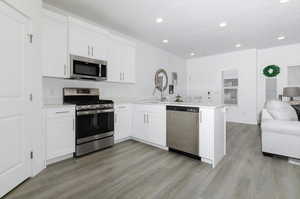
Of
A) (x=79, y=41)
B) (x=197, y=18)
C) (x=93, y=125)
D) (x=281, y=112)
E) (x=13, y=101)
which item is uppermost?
(x=197, y=18)

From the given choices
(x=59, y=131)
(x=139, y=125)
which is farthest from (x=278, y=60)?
(x=59, y=131)

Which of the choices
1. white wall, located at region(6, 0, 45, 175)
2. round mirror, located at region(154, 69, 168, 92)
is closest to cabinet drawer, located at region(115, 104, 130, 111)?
white wall, located at region(6, 0, 45, 175)

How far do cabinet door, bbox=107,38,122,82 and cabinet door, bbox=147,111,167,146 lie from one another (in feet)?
3.75

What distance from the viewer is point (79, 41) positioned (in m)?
2.72

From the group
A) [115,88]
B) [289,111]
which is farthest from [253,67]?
[115,88]

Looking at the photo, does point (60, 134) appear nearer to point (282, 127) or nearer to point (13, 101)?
point (13, 101)

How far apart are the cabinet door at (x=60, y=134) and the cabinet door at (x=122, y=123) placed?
38.1 inches

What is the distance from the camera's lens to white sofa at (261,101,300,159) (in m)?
2.46

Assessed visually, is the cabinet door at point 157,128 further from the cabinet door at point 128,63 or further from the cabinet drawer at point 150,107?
the cabinet door at point 128,63

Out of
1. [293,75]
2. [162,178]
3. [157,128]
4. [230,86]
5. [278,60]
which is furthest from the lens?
[230,86]

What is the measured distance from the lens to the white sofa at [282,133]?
8.05ft

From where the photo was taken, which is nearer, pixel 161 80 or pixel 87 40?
pixel 87 40

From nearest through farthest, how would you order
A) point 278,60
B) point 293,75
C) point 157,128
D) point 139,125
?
point 157,128 < point 139,125 < point 293,75 < point 278,60

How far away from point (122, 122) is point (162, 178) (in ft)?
5.61
